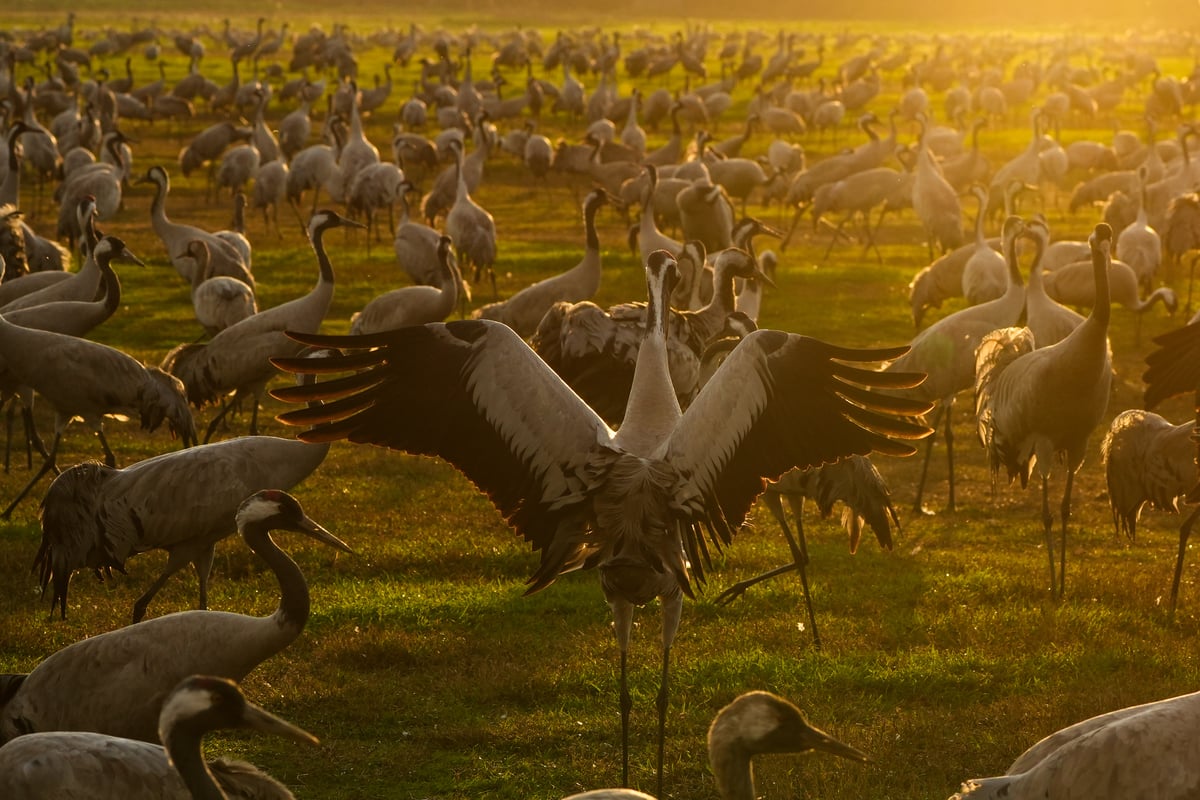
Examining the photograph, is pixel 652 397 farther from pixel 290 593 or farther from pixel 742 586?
pixel 742 586

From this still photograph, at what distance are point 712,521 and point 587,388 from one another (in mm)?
3663

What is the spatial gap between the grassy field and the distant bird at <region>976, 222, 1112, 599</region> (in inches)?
22.7

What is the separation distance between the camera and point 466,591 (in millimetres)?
8055

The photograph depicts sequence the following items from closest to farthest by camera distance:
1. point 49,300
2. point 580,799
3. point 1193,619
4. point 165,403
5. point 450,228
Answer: point 580,799, point 1193,619, point 165,403, point 49,300, point 450,228

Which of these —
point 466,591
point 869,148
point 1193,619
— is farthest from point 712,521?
point 869,148

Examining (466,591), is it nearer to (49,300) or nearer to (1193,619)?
(1193,619)

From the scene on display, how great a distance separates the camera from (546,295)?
12.6m

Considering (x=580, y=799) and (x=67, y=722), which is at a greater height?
(x=580, y=799)

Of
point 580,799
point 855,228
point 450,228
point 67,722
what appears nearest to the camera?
point 580,799

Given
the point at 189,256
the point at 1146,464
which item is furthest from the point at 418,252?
the point at 1146,464

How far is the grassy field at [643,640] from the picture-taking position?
613 cm

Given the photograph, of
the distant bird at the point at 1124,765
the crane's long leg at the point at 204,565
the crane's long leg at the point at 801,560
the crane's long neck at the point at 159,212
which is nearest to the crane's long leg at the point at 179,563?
the crane's long leg at the point at 204,565

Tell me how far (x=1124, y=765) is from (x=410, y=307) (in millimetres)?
9082

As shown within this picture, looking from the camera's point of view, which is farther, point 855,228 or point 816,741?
point 855,228
